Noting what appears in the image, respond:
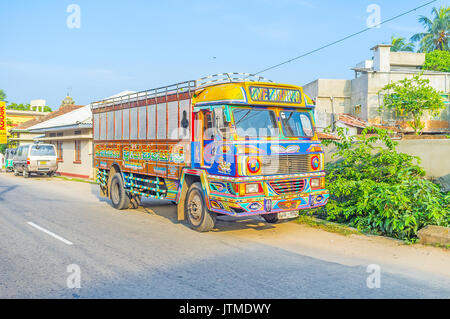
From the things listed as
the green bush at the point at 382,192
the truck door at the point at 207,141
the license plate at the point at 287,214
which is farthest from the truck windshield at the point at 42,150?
the license plate at the point at 287,214

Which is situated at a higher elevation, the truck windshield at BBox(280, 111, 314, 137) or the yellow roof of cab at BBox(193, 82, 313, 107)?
the yellow roof of cab at BBox(193, 82, 313, 107)

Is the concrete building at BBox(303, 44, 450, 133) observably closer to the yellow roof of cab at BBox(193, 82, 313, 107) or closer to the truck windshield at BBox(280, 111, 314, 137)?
the truck windshield at BBox(280, 111, 314, 137)

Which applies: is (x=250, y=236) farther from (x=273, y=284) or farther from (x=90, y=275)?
(x=90, y=275)

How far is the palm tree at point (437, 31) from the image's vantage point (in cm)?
4425

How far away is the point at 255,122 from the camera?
26.6 ft

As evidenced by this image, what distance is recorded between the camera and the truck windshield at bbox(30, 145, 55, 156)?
25625 millimetres

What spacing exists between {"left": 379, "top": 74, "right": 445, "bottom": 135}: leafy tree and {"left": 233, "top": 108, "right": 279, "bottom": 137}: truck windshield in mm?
19989

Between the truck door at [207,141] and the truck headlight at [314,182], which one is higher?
the truck door at [207,141]

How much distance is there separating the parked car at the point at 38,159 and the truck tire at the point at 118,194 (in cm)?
1509

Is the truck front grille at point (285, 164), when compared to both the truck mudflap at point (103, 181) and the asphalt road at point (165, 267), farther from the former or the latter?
the truck mudflap at point (103, 181)

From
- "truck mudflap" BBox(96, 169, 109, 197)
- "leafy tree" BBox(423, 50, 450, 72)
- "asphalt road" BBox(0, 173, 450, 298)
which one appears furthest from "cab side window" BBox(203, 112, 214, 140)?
"leafy tree" BBox(423, 50, 450, 72)

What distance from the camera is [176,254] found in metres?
6.93

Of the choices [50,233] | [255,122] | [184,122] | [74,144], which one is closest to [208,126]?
[184,122]
